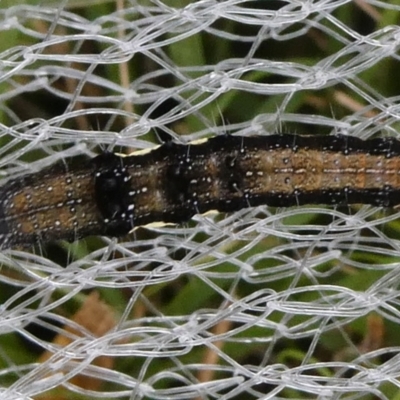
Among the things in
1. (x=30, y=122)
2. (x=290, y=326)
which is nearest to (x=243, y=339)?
(x=290, y=326)

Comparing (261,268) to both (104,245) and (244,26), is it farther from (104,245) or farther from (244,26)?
(244,26)

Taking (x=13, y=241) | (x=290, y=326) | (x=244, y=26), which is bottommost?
(x=290, y=326)

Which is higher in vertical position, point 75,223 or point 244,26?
point 244,26

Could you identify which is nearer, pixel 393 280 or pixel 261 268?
pixel 393 280
